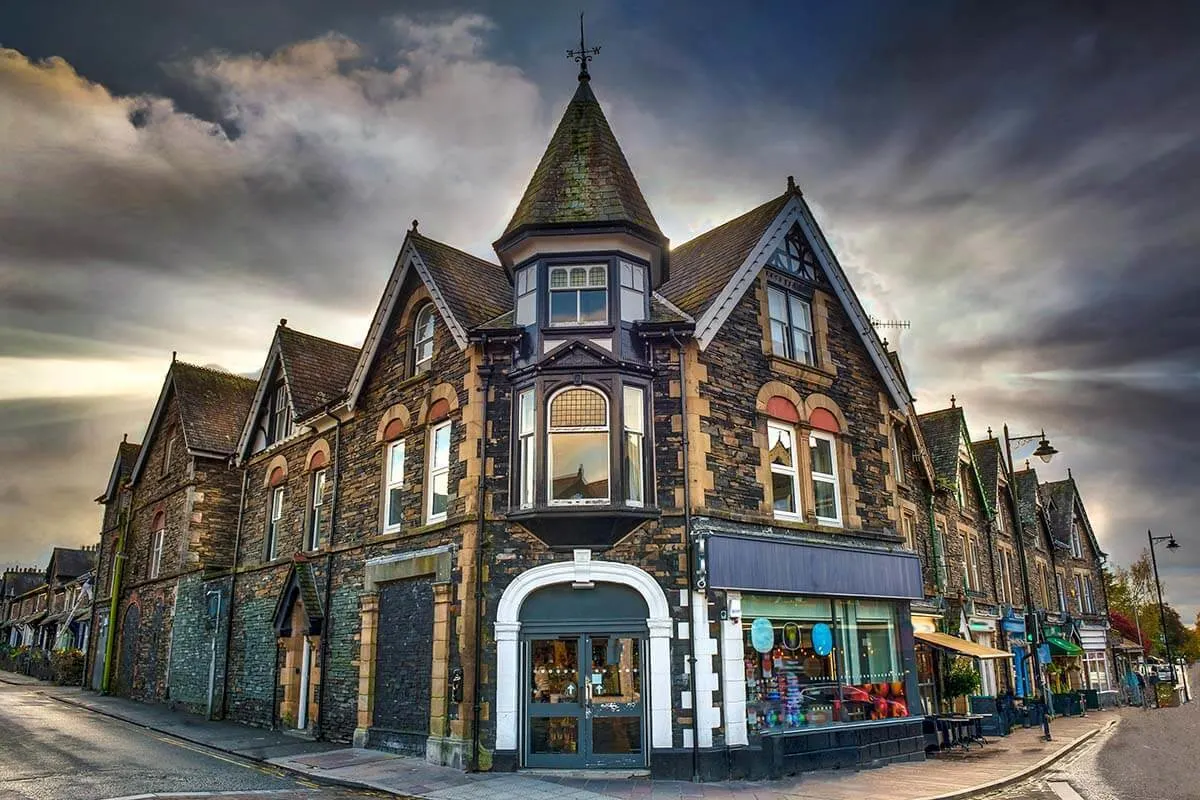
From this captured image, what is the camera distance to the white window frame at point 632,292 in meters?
16.0

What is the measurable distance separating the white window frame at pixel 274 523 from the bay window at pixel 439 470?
27.0ft

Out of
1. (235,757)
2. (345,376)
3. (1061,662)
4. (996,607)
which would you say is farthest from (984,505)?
(235,757)

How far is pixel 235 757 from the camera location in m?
17.0

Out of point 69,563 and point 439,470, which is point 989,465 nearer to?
point 439,470

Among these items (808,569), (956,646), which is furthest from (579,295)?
(956,646)

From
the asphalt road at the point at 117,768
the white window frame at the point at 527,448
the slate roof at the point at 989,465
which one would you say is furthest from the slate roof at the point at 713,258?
the slate roof at the point at 989,465

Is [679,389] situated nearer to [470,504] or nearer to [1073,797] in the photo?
[470,504]

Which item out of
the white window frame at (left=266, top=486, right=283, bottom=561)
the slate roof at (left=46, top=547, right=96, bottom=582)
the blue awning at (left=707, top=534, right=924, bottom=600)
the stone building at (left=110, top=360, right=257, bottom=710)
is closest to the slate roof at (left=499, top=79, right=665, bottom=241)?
the blue awning at (left=707, top=534, right=924, bottom=600)

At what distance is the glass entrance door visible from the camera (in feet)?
46.4

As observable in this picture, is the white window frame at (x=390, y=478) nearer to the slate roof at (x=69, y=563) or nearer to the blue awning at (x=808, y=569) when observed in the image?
the blue awning at (x=808, y=569)

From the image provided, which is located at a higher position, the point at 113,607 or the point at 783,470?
the point at 783,470

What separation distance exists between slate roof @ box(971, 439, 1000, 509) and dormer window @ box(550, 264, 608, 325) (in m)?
23.8

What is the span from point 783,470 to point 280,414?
1524 centimetres

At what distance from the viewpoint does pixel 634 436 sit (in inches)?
603
